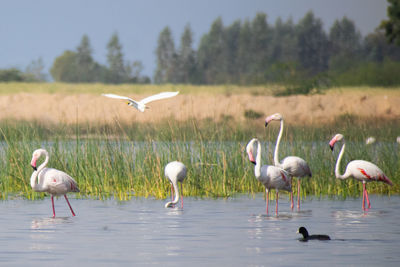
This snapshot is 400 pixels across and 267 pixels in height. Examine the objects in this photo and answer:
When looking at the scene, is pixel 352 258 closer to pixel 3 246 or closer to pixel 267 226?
pixel 267 226

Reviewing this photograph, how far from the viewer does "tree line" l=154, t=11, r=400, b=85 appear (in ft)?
271

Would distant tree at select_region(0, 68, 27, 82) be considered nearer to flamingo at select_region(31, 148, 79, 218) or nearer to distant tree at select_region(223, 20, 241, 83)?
distant tree at select_region(223, 20, 241, 83)

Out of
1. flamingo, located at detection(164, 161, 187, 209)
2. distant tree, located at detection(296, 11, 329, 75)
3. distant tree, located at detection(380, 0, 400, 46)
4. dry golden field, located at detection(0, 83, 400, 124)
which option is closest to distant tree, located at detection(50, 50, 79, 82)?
distant tree, located at detection(296, 11, 329, 75)

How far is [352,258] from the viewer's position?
8438 millimetres

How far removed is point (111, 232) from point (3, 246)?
1670 millimetres

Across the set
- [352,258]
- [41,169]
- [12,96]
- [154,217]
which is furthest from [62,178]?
[12,96]

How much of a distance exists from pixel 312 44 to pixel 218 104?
51.4 m

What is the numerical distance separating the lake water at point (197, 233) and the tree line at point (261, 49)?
63686 millimetres

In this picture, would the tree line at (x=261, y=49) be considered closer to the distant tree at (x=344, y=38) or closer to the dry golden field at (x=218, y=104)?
the distant tree at (x=344, y=38)

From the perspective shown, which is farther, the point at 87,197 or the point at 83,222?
the point at 87,197

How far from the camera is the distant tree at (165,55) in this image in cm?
9770

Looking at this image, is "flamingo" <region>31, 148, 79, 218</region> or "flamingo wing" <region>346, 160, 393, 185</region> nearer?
"flamingo" <region>31, 148, 79, 218</region>

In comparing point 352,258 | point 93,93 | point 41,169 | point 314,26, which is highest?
point 314,26

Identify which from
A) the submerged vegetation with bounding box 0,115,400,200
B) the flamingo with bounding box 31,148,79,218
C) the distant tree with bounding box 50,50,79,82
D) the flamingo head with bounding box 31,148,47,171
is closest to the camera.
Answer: the flamingo head with bounding box 31,148,47,171
